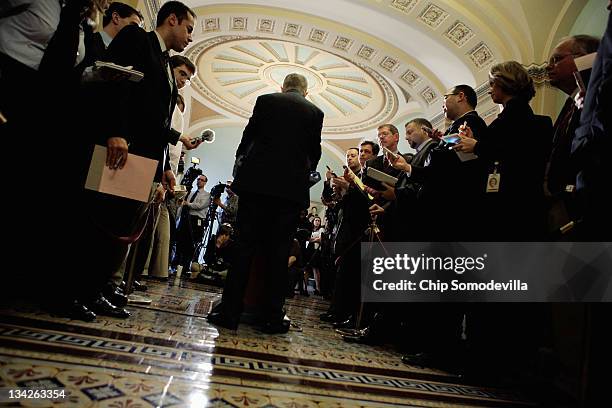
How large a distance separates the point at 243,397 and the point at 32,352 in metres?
0.64

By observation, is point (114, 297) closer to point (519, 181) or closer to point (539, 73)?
point (519, 181)

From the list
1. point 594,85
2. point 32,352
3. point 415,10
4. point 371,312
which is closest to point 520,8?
point 415,10

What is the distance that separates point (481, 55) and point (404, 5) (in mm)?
1665

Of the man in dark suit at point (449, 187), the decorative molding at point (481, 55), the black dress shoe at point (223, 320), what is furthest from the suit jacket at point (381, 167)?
the decorative molding at point (481, 55)

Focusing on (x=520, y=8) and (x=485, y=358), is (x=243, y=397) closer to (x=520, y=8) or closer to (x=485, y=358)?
(x=485, y=358)

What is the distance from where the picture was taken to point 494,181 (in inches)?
77.2

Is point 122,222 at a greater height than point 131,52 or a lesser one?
lesser

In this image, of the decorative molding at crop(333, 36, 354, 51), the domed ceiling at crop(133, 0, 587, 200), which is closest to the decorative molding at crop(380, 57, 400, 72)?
the domed ceiling at crop(133, 0, 587, 200)

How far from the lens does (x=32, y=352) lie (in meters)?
1.12

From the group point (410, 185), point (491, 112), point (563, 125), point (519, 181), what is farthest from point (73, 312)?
point (491, 112)

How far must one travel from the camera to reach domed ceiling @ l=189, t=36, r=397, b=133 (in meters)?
10.2

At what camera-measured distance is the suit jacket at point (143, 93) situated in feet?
5.81

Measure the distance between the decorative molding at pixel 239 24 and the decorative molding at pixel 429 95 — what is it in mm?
4200

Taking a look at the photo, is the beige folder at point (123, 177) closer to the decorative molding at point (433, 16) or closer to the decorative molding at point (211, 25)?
the decorative molding at point (433, 16)
